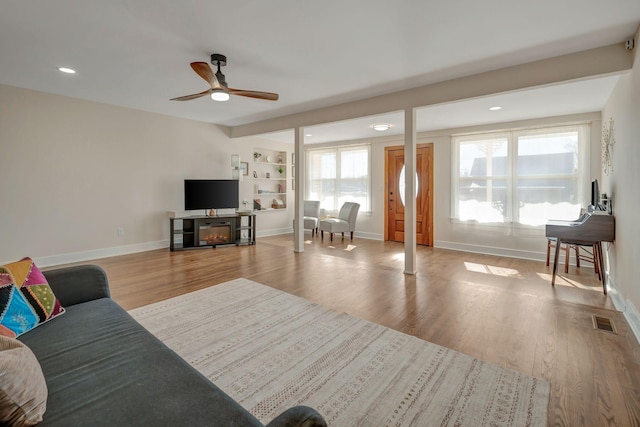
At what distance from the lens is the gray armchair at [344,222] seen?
22.7 feet

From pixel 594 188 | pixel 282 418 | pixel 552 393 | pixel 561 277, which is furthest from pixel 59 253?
pixel 594 188

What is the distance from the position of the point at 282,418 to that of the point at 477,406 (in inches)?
52.7

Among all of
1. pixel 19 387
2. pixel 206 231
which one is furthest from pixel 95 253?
pixel 19 387

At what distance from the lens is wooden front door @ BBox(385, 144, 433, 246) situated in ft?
21.5

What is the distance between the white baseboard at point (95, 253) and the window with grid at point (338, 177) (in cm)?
404

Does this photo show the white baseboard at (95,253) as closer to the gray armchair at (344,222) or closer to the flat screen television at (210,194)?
the flat screen television at (210,194)

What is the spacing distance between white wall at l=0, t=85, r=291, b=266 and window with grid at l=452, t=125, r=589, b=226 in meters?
5.39

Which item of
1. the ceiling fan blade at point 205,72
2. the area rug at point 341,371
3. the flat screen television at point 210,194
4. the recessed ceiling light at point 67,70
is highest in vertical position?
the recessed ceiling light at point 67,70

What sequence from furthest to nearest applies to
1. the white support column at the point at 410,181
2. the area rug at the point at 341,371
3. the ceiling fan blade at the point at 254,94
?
1. the white support column at the point at 410,181
2. the ceiling fan blade at the point at 254,94
3. the area rug at the point at 341,371

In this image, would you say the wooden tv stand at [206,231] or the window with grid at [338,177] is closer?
the wooden tv stand at [206,231]

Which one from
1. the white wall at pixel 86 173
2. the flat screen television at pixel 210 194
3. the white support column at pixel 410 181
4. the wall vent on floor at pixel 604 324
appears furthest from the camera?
the flat screen television at pixel 210 194

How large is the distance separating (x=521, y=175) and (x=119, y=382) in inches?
243

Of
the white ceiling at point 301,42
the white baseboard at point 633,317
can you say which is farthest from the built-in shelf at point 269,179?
the white baseboard at point 633,317

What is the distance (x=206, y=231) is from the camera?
20.1 feet
